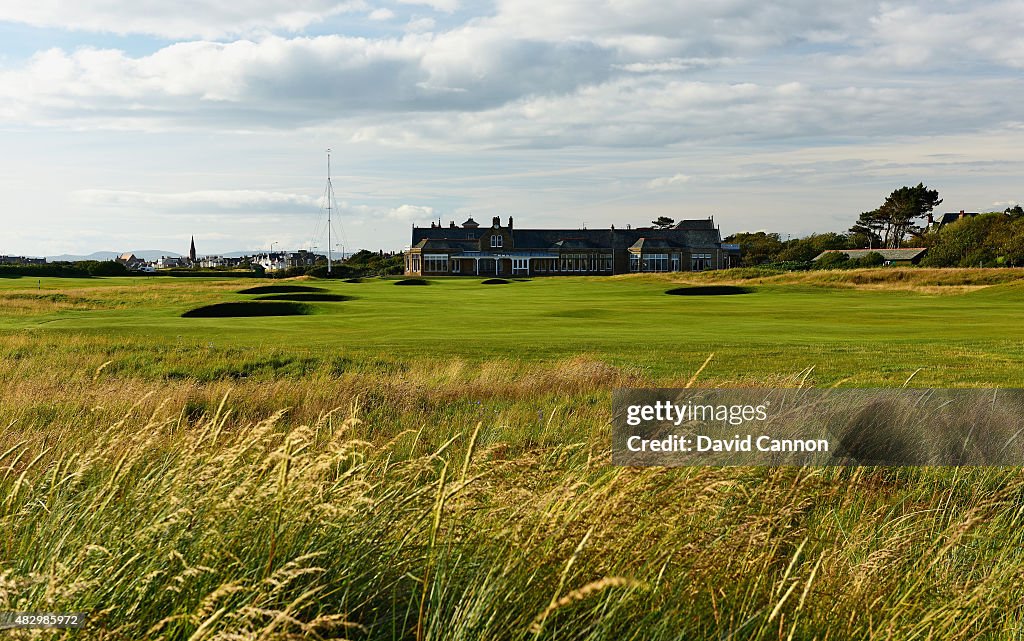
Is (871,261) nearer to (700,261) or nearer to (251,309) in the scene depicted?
(700,261)

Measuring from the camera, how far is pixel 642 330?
27.6 meters

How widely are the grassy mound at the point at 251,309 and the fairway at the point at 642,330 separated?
33.4 inches

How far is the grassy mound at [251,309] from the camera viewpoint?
Result: 3744cm

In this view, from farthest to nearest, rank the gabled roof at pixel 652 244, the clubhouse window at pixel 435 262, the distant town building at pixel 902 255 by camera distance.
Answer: the gabled roof at pixel 652 244 → the clubhouse window at pixel 435 262 → the distant town building at pixel 902 255

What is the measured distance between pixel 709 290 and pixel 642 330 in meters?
31.4

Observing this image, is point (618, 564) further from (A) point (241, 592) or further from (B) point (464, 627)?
(A) point (241, 592)

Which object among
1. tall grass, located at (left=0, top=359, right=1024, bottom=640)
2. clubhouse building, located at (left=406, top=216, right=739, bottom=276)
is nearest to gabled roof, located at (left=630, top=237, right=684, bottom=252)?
clubhouse building, located at (left=406, top=216, right=739, bottom=276)

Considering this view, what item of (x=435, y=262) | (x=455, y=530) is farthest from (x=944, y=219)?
(x=455, y=530)

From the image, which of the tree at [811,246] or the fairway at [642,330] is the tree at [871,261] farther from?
the fairway at [642,330]

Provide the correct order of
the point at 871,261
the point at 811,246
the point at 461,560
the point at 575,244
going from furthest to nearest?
1. the point at 811,246
2. the point at 575,244
3. the point at 871,261
4. the point at 461,560

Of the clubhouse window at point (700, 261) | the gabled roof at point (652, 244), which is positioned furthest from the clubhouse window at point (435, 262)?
the clubhouse window at point (700, 261)

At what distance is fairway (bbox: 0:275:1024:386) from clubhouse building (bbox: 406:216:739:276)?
63.5 metres

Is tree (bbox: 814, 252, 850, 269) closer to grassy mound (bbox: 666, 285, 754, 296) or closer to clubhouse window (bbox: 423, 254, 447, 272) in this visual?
grassy mound (bbox: 666, 285, 754, 296)

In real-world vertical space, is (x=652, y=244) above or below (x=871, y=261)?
above
